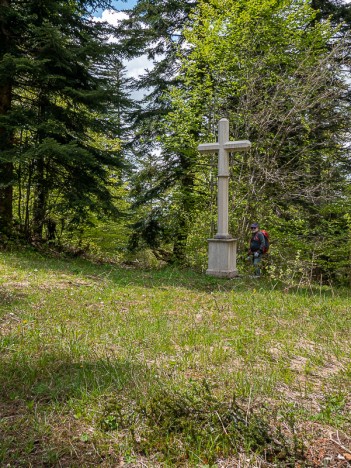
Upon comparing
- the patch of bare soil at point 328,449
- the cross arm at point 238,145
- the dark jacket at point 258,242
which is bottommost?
the patch of bare soil at point 328,449

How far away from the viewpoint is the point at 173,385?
8.51ft

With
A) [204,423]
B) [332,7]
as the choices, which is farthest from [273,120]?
[204,423]

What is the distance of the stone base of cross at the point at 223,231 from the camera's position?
9031 millimetres

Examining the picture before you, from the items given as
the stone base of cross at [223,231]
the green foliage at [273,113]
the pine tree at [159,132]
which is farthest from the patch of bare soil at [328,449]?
the pine tree at [159,132]

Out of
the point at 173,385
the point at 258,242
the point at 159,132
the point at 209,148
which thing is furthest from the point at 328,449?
the point at 159,132

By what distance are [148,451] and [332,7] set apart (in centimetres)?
1581

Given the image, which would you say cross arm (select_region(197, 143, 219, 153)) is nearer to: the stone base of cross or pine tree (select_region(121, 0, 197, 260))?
the stone base of cross

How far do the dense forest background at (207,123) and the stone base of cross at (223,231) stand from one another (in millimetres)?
1474

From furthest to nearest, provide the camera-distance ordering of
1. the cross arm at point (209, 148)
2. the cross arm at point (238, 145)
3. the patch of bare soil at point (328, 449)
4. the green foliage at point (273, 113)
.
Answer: the green foliage at point (273, 113) → the cross arm at point (209, 148) → the cross arm at point (238, 145) → the patch of bare soil at point (328, 449)

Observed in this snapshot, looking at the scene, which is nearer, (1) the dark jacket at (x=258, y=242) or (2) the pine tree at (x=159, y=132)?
(1) the dark jacket at (x=258, y=242)

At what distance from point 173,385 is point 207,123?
9924 mm

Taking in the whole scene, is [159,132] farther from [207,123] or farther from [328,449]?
[328,449]

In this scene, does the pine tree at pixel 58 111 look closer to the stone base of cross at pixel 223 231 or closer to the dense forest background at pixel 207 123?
the dense forest background at pixel 207 123

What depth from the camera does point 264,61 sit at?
10.8m
